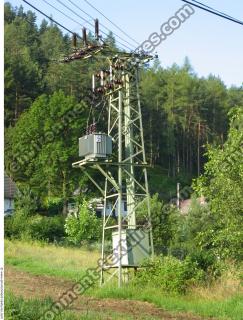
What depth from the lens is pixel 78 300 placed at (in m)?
15.1

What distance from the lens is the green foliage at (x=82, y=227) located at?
135 ft

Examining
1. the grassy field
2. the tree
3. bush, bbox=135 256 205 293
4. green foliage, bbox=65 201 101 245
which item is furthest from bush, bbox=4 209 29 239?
bush, bbox=135 256 205 293

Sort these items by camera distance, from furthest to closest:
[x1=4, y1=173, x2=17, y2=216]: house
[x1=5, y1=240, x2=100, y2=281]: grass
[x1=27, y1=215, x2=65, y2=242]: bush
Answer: [x1=4, y1=173, x2=17, y2=216]: house < [x1=27, y1=215, x2=65, y2=242]: bush < [x1=5, y1=240, x2=100, y2=281]: grass

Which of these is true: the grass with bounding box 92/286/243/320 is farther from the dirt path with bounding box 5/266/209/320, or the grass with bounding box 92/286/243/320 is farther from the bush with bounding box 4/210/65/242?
the bush with bounding box 4/210/65/242

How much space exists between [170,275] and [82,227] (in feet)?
81.7

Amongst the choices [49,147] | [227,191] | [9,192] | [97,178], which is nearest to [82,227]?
[49,147]

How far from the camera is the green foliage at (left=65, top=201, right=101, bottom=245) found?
4128 cm

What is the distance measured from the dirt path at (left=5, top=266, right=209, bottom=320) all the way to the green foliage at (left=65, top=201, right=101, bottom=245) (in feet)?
65.6

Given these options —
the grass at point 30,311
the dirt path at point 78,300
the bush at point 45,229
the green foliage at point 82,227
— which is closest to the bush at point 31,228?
the bush at point 45,229

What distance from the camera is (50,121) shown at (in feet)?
176

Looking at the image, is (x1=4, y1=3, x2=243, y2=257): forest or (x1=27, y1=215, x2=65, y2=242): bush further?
(x1=27, y1=215, x2=65, y2=242): bush

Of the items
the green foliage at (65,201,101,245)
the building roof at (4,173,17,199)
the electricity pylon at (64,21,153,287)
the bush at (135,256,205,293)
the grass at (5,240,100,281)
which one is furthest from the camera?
the building roof at (4,173,17,199)

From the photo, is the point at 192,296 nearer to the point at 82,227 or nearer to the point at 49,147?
the point at 82,227

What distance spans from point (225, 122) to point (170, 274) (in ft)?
213
